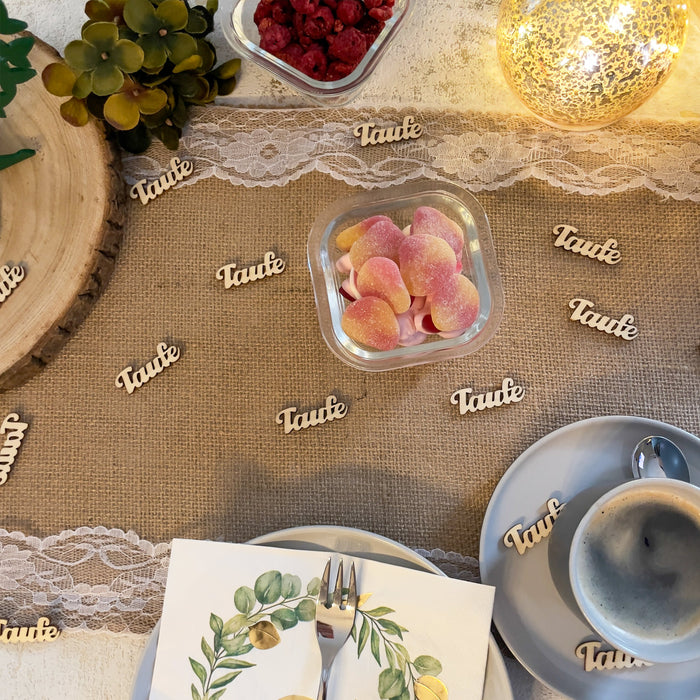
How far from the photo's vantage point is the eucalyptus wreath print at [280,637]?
0.56 m

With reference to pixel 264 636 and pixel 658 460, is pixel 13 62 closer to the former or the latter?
pixel 264 636

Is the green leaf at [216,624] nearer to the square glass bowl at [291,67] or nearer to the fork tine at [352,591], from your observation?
the fork tine at [352,591]

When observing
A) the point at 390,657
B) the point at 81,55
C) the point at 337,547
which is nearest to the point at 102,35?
the point at 81,55

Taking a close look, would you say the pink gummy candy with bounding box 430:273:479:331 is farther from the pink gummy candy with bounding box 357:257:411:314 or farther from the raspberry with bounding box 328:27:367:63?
the raspberry with bounding box 328:27:367:63

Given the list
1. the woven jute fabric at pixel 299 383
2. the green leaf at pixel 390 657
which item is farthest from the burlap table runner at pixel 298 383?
the green leaf at pixel 390 657

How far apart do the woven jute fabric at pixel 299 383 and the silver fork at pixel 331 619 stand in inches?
2.7

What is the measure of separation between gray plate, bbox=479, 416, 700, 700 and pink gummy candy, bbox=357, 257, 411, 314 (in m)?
0.19

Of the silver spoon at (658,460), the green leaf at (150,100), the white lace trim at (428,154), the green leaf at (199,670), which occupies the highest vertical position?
the green leaf at (150,100)

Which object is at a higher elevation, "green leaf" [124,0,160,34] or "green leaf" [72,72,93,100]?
"green leaf" [124,0,160,34]

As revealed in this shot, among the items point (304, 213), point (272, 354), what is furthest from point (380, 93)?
point (272, 354)

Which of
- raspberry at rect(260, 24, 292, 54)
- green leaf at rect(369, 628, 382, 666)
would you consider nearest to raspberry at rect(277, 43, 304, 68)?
raspberry at rect(260, 24, 292, 54)

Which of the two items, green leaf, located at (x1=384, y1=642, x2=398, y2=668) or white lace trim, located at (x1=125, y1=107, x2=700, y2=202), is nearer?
green leaf, located at (x1=384, y1=642, x2=398, y2=668)

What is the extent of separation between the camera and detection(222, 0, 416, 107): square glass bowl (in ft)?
2.00

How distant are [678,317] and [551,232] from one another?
0.16 meters
